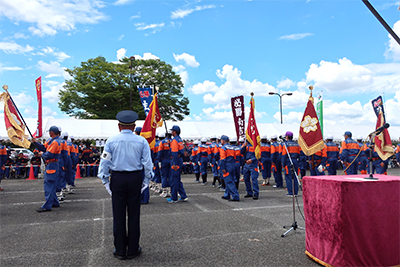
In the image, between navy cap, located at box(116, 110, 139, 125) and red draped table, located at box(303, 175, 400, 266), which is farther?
navy cap, located at box(116, 110, 139, 125)

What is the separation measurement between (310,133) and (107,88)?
34.3 m

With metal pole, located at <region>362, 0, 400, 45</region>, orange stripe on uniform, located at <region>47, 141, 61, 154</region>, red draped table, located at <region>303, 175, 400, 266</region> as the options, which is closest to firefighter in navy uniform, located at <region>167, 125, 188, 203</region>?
orange stripe on uniform, located at <region>47, 141, 61, 154</region>

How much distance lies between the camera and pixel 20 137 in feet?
25.2

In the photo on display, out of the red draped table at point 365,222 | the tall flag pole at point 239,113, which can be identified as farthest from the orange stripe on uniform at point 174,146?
the tall flag pole at point 239,113

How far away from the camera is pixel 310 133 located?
6680 mm

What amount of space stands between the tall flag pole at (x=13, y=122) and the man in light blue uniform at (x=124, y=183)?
13.5ft

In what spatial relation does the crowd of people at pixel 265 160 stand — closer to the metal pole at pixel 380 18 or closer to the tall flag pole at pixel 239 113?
the tall flag pole at pixel 239 113

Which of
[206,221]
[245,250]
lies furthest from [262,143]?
[245,250]

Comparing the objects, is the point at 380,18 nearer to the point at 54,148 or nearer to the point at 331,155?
the point at 54,148

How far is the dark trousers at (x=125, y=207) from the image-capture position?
4.27 meters

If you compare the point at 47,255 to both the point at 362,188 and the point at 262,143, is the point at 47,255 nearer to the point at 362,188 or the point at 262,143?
the point at 362,188

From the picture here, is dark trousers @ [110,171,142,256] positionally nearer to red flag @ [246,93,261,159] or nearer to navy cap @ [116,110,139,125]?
navy cap @ [116,110,139,125]

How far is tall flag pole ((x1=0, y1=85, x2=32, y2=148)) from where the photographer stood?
7613 mm

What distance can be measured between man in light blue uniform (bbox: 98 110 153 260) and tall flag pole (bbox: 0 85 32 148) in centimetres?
413
